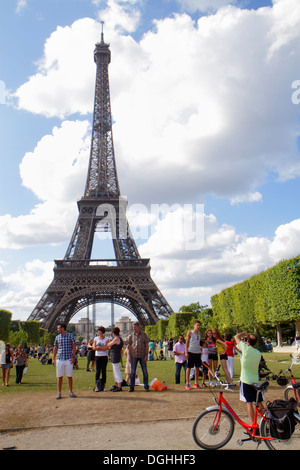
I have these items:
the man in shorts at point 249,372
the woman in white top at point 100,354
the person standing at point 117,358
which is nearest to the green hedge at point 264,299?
the person standing at point 117,358

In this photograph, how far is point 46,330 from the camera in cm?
5022

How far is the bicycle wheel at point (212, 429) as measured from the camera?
5.86 metres

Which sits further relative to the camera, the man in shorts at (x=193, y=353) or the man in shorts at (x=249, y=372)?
the man in shorts at (x=193, y=353)

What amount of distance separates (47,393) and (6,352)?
362 centimetres

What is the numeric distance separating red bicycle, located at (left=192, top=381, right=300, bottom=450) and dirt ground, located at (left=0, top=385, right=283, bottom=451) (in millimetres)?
177

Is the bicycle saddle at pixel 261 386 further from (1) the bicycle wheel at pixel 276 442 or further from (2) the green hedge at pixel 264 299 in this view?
(2) the green hedge at pixel 264 299

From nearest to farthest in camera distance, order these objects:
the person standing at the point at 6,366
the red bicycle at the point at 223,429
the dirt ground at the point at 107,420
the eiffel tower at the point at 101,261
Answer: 1. the red bicycle at the point at 223,429
2. the dirt ground at the point at 107,420
3. the person standing at the point at 6,366
4. the eiffel tower at the point at 101,261

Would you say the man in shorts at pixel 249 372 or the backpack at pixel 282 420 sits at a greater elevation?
the man in shorts at pixel 249 372

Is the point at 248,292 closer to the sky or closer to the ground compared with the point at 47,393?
closer to the sky

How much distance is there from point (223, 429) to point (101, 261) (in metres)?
49.9
